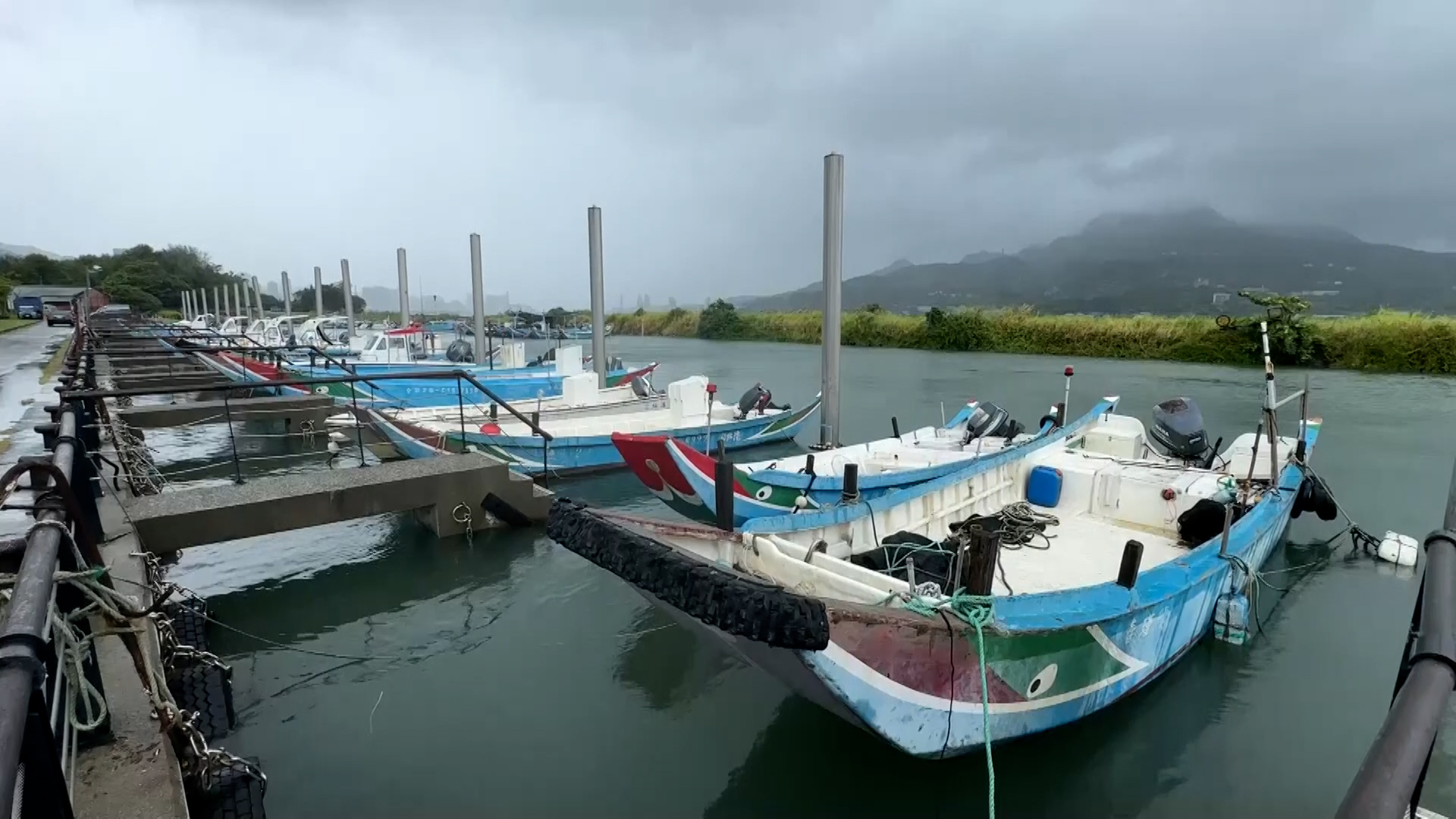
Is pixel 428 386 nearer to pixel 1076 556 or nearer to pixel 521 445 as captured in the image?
pixel 521 445

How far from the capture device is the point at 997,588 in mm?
5629

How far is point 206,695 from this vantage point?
4.71m

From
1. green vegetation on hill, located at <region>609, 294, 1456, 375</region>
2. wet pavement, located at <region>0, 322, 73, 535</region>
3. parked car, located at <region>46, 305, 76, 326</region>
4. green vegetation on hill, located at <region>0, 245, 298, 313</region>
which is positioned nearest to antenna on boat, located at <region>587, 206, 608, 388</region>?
wet pavement, located at <region>0, 322, 73, 535</region>

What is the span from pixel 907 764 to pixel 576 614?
3595mm

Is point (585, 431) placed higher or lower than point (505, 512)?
higher

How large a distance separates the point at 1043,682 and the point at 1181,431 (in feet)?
19.5

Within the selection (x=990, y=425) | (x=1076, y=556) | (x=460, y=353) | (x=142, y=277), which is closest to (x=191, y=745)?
(x=1076, y=556)

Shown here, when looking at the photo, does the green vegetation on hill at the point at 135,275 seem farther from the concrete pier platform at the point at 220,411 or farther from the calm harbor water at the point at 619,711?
the calm harbor water at the point at 619,711

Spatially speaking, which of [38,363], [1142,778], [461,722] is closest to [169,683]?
[461,722]

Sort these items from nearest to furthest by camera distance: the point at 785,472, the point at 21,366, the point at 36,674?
1. the point at 36,674
2. the point at 785,472
3. the point at 21,366

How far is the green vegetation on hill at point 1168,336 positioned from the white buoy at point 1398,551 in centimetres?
969

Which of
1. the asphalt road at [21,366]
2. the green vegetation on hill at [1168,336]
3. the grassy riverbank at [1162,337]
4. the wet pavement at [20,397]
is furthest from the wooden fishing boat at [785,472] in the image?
the grassy riverbank at [1162,337]

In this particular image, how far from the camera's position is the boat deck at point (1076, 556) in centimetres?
602

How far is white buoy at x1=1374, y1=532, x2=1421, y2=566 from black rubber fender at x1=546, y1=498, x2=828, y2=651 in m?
9.14
